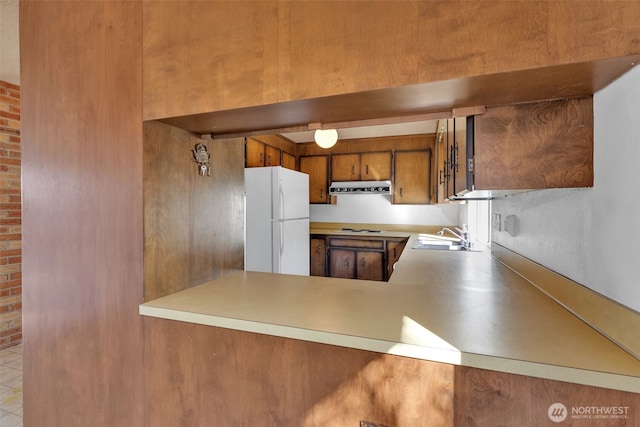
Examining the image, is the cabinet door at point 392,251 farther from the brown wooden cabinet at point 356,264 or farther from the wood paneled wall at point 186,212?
the wood paneled wall at point 186,212

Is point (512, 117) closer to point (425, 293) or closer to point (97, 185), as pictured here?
point (425, 293)

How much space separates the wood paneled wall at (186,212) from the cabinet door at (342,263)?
2627 mm

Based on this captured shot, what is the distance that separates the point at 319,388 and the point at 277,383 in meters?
0.15

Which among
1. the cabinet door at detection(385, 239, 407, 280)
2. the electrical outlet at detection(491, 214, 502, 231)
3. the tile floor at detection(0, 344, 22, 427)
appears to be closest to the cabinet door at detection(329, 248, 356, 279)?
the cabinet door at detection(385, 239, 407, 280)

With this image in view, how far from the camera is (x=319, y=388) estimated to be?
0.88 m

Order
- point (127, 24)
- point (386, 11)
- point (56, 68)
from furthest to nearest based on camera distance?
point (56, 68) < point (127, 24) < point (386, 11)

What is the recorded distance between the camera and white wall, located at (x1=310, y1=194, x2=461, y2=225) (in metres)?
4.39

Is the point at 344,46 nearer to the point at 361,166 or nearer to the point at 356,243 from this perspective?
the point at 356,243

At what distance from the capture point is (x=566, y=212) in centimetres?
102

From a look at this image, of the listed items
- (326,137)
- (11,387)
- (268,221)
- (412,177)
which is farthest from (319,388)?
(412,177)

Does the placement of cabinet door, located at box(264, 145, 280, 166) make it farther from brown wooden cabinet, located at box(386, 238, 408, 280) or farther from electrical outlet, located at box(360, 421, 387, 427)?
electrical outlet, located at box(360, 421, 387, 427)

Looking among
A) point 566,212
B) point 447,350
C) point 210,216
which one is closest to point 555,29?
point 566,212

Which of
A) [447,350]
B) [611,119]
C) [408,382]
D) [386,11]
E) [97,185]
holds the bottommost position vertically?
[408,382]

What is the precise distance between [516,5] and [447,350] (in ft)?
2.91
